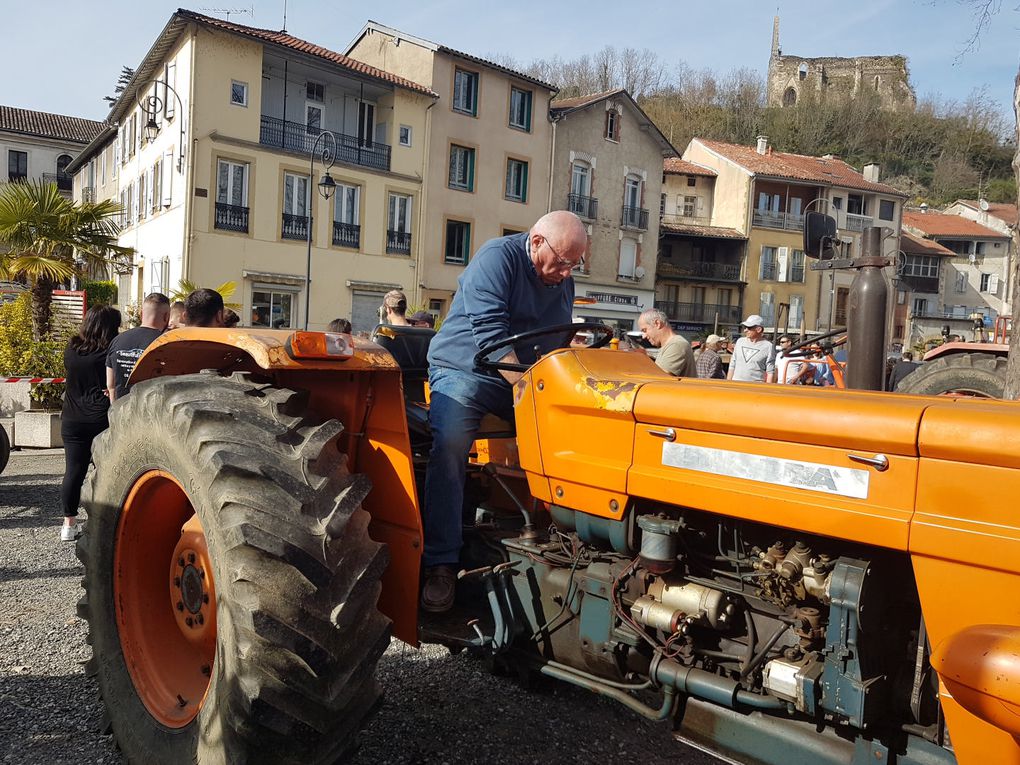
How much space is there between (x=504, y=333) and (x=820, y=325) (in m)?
41.2

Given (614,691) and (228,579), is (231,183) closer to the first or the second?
(228,579)

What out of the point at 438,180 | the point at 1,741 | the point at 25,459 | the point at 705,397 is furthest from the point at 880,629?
the point at 438,180

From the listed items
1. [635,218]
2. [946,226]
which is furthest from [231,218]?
[946,226]

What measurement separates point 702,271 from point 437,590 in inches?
1536

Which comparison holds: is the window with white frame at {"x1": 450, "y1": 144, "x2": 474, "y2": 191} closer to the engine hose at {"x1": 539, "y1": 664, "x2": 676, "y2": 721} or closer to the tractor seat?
the tractor seat

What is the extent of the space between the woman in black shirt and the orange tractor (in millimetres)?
2766

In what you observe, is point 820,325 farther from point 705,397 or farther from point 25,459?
point 705,397

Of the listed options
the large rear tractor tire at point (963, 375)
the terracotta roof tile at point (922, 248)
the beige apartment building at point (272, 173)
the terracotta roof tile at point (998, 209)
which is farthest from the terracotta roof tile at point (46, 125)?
the terracotta roof tile at point (998, 209)

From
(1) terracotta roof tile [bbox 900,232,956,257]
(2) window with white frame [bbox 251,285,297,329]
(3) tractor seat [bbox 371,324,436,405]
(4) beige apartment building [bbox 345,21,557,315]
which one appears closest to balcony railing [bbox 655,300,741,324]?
(4) beige apartment building [bbox 345,21,557,315]

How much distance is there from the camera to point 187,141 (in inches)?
813

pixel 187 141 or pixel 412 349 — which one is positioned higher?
pixel 187 141

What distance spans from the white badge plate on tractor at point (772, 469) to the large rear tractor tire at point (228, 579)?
2.87ft

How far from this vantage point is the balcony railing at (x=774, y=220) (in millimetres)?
39875

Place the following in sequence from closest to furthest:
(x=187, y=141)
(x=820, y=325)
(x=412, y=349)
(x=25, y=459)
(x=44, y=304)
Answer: (x=412, y=349), (x=25, y=459), (x=44, y=304), (x=187, y=141), (x=820, y=325)
